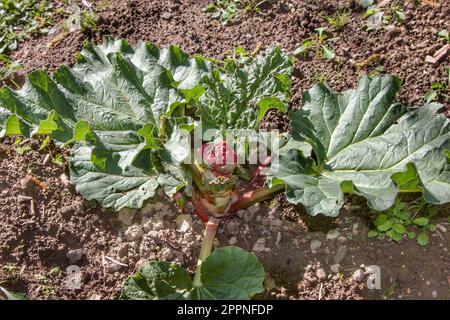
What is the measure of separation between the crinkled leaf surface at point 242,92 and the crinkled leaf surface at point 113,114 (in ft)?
0.46

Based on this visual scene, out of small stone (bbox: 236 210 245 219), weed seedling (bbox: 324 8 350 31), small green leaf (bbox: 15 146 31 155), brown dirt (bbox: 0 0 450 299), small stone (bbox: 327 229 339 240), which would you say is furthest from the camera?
weed seedling (bbox: 324 8 350 31)

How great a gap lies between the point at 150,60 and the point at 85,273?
1.05 m

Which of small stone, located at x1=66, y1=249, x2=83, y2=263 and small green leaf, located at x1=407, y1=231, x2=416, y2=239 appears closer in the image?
small green leaf, located at x1=407, y1=231, x2=416, y2=239

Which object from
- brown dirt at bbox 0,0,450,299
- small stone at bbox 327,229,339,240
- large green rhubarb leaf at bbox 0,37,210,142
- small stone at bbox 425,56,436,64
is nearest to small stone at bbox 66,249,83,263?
brown dirt at bbox 0,0,450,299

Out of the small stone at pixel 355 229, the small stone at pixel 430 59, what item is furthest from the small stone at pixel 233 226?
the small stone at pixel 430 59

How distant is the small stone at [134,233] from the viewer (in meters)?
2.88

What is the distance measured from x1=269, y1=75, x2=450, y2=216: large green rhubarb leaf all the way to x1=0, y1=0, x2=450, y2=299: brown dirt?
0.30 metres

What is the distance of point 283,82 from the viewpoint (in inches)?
110

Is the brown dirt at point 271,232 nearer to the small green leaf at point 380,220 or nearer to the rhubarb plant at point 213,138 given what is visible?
the small green leaf at point 380,220

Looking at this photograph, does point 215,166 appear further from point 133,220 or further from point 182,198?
point 133,220

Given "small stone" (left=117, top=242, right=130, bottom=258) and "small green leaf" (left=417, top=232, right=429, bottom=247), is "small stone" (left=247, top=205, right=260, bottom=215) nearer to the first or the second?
"small stone" (left=117, top=242, right=130, bottom=258)

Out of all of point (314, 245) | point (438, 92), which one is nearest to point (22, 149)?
point (314, 245)

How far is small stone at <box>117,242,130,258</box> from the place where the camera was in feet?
9.27

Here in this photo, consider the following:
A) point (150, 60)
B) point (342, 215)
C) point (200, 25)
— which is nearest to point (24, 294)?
point (150, 60)
